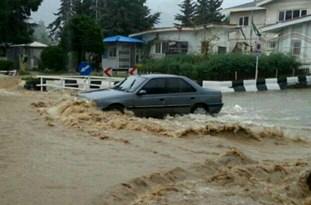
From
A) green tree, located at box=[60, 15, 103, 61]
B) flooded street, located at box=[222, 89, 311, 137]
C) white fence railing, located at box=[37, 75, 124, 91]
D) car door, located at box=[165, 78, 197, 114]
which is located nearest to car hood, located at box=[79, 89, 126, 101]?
car door, located at box=[165, 78, 197, 114]

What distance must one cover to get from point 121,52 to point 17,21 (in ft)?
33.8

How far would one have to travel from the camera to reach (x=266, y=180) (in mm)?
8203

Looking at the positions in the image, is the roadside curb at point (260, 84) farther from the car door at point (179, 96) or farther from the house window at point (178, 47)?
the house window at point (178, 47)

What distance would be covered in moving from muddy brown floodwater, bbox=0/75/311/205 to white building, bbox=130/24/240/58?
30.5m

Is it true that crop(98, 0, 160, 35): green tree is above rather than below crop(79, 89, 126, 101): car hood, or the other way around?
above

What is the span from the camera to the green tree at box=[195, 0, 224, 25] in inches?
2931

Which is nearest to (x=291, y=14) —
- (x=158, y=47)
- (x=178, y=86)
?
A: (x=158, y=47)

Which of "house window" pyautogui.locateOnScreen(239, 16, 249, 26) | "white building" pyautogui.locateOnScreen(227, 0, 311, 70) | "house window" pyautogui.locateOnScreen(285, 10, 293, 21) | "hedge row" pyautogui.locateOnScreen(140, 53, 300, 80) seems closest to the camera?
"hedge row" pyautogui.locateOnScreen(140, 53, 300, 80)

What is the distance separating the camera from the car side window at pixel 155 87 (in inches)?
608

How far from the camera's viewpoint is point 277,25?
37.6 meters

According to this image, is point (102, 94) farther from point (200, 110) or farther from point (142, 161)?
point (142, 161)

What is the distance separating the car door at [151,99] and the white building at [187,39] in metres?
28.1

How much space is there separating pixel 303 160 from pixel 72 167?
14.5 ft

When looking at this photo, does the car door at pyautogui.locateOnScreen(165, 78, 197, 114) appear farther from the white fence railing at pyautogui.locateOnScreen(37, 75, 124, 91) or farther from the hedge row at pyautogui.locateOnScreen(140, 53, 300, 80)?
the hedge row at pyautogui.locateOnScreen(140, 53, 300, 80)
